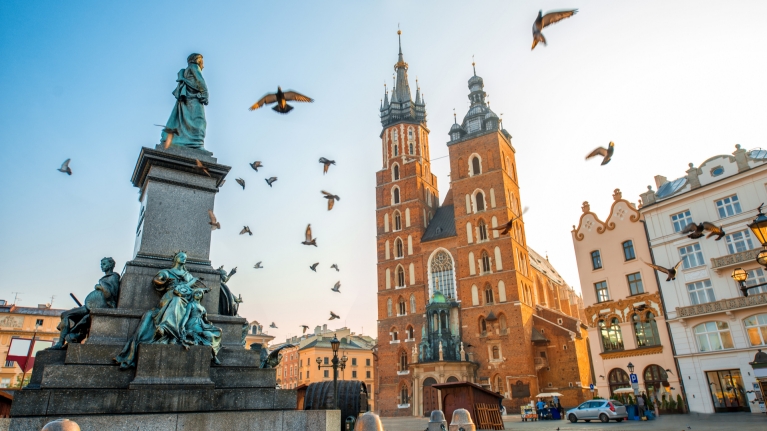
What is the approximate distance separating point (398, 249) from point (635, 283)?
22.5 m

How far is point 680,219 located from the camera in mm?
24094

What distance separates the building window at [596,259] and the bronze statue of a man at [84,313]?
25.0 m

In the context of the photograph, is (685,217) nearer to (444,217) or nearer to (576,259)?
(576,259)

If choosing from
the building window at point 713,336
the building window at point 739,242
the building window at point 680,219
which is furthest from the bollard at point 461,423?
the building window at point 680,219

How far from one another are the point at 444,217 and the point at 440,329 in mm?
11661

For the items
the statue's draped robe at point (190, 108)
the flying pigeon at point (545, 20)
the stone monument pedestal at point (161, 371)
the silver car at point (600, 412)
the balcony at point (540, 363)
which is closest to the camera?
the stone monument pedestal at point (161, 371)

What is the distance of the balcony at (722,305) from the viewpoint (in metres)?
20.1

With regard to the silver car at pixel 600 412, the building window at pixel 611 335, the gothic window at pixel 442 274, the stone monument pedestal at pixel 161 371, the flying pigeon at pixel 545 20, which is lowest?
the silver car at pixel 600 412

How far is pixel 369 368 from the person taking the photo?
6425 cm

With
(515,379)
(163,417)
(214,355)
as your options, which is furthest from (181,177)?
(515,379)

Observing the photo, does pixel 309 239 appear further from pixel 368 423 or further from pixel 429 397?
pixel 429 397

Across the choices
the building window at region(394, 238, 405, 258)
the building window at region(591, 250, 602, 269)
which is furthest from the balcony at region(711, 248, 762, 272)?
the building window at region(394, 238, 405, 258)

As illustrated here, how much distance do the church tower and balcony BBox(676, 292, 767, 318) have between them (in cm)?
2106

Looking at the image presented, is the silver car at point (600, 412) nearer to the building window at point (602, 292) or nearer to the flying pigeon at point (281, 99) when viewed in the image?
the building window at point (602, 292)
